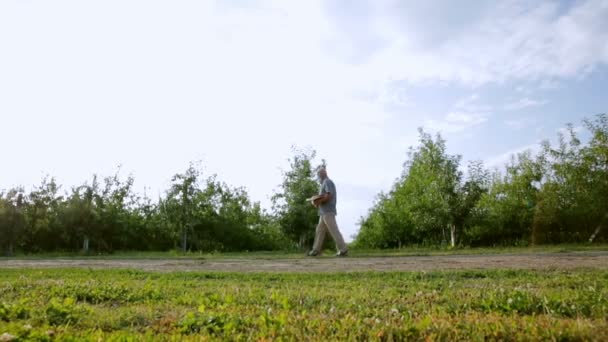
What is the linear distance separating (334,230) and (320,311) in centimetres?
996

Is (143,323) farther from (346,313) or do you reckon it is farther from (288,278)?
(288,278)

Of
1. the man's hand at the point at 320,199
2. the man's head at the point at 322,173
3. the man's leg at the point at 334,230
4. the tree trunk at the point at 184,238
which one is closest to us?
the man's leg at the point at 334,230

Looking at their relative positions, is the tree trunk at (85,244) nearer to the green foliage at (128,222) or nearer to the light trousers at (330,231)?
the green foliage at (128,222)

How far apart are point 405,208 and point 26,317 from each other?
75.1 ft

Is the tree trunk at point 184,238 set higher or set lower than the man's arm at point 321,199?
lower

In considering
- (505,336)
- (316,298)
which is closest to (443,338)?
(505,336)

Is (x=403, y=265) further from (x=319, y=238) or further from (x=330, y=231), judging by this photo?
(x=319, y=238)

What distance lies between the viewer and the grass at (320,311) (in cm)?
355

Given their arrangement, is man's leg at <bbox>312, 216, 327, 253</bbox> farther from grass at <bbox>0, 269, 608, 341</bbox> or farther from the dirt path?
grass at <bbox>0, 269, 608, 341</bbox>

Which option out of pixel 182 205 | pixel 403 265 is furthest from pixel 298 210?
pixel 403 265

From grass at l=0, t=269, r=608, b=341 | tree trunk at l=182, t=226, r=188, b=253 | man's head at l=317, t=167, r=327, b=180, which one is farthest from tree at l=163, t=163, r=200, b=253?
grass at l=0, t=269, r=608, b=341

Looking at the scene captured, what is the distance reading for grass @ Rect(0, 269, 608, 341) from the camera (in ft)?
11.7

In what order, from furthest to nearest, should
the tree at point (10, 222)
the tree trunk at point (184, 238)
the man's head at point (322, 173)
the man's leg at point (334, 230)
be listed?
the tree trunk at point (184, 238) → the tree at point (10, 222) → the man's head at point (322, 173) → the man's leg at point (334, 230)

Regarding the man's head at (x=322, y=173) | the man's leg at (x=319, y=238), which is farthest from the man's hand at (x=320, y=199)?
the man's head at (x=322, y=173)
